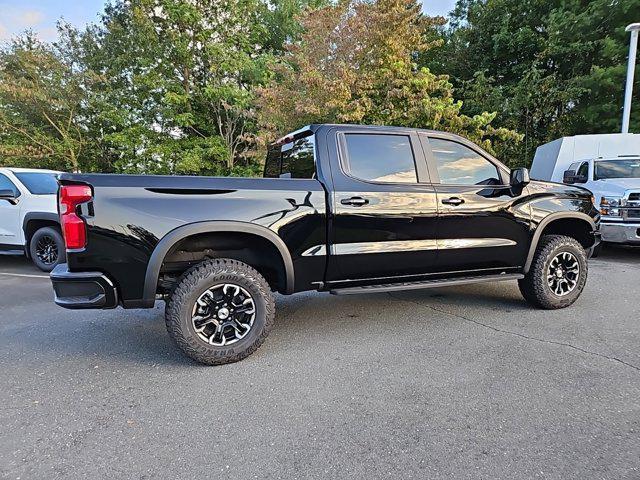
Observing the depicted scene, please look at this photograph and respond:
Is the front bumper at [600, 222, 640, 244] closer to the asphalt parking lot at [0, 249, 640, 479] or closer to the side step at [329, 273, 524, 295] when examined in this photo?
the asphalt parking lot at [0, 249, 640, 479]

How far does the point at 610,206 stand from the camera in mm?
7188

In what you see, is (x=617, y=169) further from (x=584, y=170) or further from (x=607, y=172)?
(x=584, y=170)

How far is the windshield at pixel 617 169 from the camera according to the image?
26.9ft

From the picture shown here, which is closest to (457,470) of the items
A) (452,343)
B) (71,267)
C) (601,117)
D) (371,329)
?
(452,343)

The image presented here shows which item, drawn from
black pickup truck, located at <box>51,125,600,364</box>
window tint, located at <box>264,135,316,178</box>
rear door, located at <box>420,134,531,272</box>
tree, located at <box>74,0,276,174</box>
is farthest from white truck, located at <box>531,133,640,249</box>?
tree, located at <box>74,0,276,174</box>

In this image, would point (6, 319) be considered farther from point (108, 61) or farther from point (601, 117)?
point (601, 117)

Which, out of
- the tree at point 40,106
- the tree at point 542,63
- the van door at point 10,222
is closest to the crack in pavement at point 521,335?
the van door at point 10,222

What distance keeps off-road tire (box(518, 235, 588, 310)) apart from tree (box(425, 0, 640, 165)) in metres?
12.2

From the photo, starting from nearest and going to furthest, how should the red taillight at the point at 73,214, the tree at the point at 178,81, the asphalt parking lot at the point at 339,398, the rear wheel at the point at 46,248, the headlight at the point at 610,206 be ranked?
the asphalt parking lot at the point at 339,398
the red taillight at the point at 73,214
the rear wheel at the point at 46,248
the headlight at the point at 610,206
the tree at the point at 178,81

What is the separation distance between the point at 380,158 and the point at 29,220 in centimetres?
592

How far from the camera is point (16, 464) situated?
6.91ft

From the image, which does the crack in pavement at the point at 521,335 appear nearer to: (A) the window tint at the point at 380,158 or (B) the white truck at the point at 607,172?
(A) the window tint at the point at 380,158

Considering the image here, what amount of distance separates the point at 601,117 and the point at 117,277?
16876 mm

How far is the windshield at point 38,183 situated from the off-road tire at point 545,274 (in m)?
7.13
